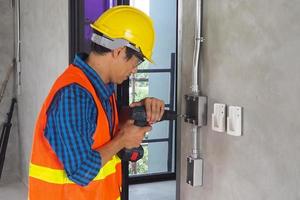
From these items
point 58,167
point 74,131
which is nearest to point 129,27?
point 74,131

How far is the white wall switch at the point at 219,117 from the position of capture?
160cm

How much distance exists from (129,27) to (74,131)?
45 centimetres

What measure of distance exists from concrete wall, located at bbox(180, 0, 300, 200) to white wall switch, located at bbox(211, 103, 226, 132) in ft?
0.08

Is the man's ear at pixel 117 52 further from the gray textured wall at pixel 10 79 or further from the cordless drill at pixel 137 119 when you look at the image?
the gray textured wall at pixel 10 79

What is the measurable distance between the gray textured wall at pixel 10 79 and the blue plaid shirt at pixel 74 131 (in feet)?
11.2

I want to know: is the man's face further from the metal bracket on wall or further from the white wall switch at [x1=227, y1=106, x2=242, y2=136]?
the white wall switch at [x1=227, y1=106, x2=242, y2=136]

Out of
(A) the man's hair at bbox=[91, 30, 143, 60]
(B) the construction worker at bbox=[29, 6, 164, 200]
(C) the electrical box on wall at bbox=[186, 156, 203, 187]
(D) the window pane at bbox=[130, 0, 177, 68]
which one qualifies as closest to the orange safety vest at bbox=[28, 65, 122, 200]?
(B) the construction worker at bbox=[29, 6, 164, 200]

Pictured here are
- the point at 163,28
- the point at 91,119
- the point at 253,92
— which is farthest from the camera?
the point at 163,28

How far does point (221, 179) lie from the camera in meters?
1.66

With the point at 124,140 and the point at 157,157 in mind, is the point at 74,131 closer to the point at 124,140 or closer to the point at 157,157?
the point at 124,140

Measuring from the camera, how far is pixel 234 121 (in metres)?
1.54

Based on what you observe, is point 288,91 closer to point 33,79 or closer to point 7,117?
point 33,79

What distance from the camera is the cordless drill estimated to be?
170 cm

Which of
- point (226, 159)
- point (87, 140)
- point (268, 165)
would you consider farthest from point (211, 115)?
point (87, 140)
